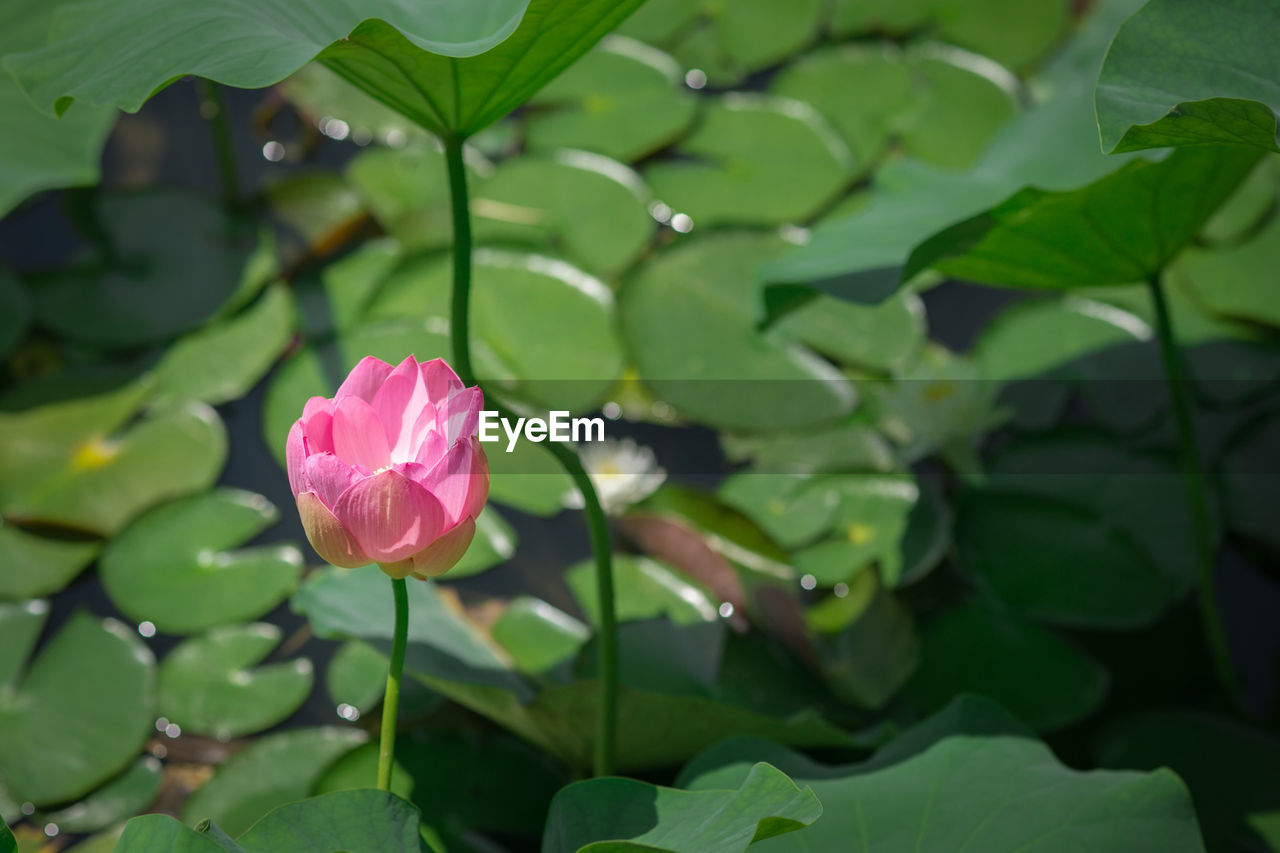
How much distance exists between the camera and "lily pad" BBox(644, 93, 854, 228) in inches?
58.5

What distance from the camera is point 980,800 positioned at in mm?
668

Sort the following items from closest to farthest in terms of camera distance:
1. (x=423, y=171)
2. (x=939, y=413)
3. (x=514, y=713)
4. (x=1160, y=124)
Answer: (x=1160, y=124) < (x=514, y=713) < (x=939, y=413) < (x=423, y=171)

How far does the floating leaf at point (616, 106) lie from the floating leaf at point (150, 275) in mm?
540

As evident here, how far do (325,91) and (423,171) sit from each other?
0.28 m

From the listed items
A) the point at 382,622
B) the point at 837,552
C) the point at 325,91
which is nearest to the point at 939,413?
the point at 837,552

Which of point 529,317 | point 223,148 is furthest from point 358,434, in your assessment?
point 223,148

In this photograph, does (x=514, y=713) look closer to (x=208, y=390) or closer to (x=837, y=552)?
(x=837, y=552)

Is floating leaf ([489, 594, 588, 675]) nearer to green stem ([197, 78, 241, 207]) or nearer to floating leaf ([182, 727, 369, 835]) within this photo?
floating leaf ([182, 727, 369, 835])

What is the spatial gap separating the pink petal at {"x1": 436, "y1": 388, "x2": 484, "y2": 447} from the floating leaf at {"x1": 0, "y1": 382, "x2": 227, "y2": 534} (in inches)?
31.5

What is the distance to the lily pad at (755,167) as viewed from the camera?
149 centimetres

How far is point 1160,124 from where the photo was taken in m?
0.59

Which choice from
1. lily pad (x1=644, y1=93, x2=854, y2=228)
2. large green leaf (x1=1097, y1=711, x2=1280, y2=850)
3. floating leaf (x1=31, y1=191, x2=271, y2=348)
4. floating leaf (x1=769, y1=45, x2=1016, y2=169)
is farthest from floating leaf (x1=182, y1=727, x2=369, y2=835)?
floating leaf (x1=769, y1=45, x2=1016, y2=169)

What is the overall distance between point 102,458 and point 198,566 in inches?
9.0

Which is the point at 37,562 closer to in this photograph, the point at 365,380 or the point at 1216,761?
the point at 365,380
